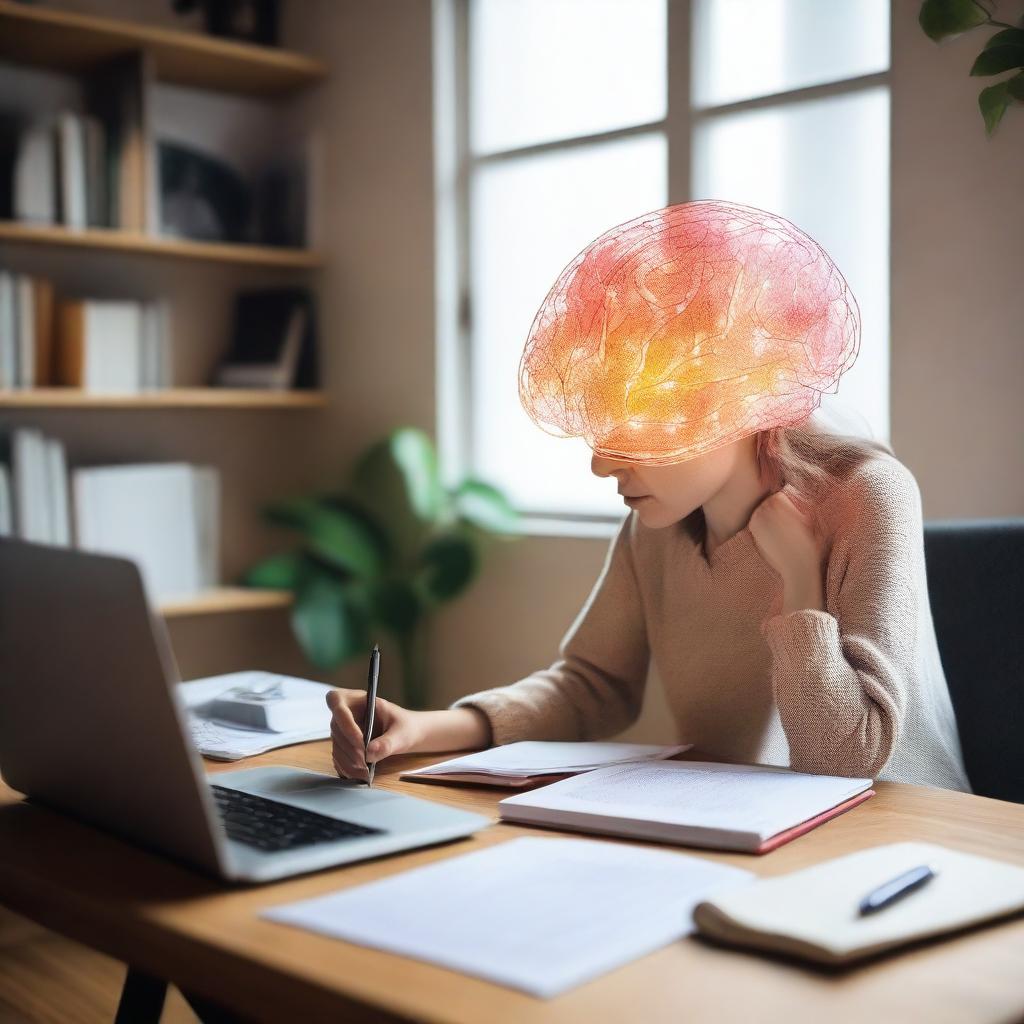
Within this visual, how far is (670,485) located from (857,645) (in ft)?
0.95

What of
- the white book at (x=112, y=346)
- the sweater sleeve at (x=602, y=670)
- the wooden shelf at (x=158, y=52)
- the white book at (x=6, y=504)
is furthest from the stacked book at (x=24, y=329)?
the sweater sleeve at (x=602, y=670)

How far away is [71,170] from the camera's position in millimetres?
3049

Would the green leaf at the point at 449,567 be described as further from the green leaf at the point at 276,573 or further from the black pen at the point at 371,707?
the black pen at the point at 371,707

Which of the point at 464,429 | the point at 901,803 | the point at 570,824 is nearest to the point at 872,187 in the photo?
the point at 464,429

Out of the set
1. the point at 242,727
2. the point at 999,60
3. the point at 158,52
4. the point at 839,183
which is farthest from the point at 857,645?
the point at 158,52

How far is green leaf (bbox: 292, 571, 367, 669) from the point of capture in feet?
10.2

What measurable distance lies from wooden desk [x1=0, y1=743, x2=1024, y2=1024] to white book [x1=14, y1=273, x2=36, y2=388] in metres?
2.15

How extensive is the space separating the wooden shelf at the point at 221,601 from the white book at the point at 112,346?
21.5 inches

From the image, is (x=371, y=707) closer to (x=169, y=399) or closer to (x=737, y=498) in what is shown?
(x=737, y=498)

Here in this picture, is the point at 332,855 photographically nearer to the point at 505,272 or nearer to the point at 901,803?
the point at 901,803


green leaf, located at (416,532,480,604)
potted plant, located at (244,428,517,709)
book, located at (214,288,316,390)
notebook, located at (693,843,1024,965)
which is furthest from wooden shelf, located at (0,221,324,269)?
notebook, located at (693,843,1024,965)

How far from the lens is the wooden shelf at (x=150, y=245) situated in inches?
118

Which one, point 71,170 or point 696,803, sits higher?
point 71,170

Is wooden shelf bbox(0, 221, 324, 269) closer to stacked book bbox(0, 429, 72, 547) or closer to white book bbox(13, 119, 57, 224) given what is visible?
white book bbox(13, 119, 57, 224)
